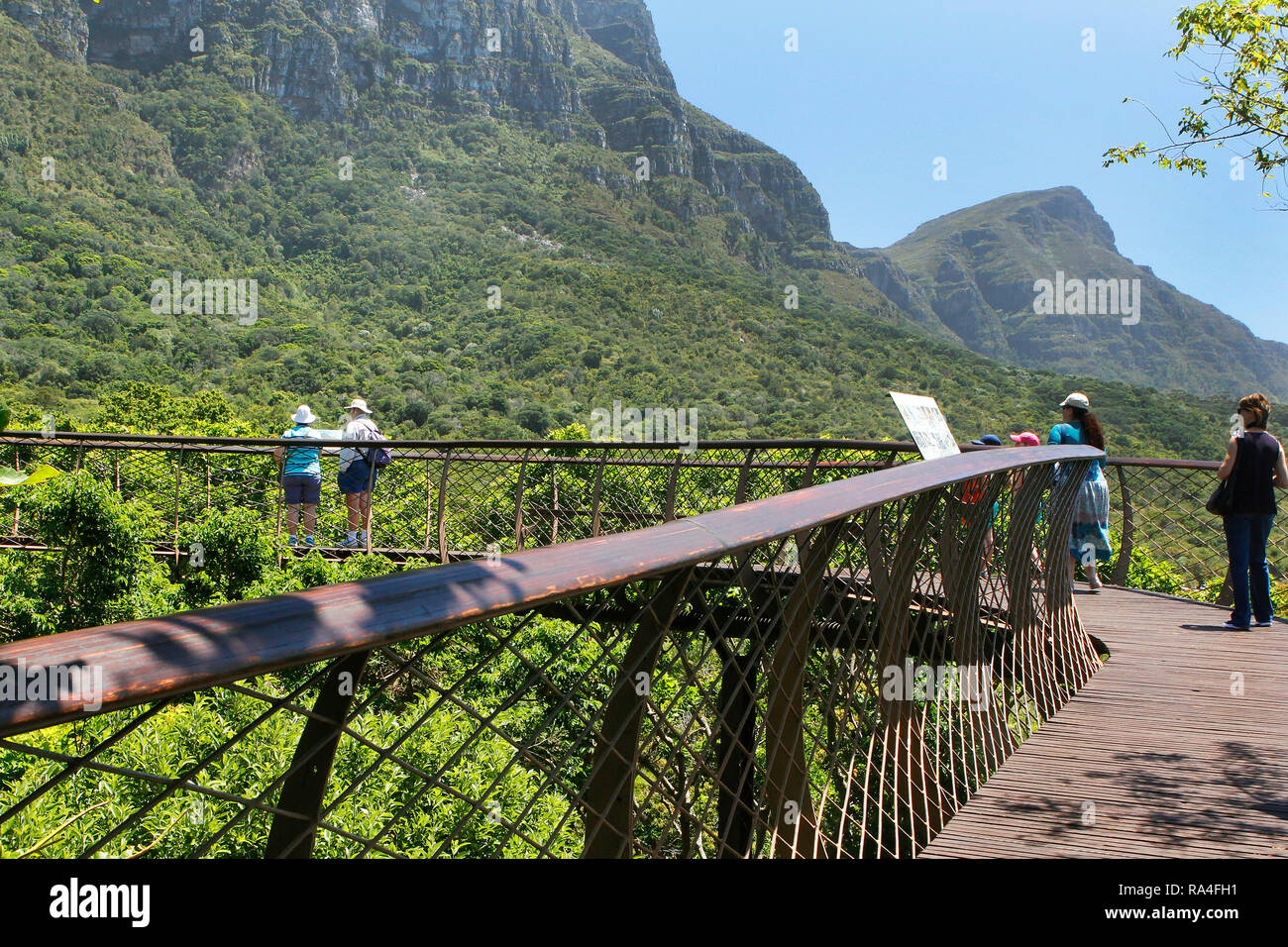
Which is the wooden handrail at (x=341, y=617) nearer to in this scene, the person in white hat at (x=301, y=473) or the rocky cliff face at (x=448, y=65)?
the person in white hat at (x=301, y=473)

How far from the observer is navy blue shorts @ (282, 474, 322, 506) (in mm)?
8172

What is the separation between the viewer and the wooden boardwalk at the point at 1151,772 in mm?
2324

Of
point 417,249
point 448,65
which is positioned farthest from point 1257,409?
point 448,65

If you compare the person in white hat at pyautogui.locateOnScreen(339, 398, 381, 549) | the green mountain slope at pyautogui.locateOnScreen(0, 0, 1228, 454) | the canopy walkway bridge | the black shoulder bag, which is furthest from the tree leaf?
the green mountain slope at pyautogui.locateOnScreen(0, 0, 1228, 454)

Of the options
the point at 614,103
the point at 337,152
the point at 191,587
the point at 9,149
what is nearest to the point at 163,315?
the point at 9,149

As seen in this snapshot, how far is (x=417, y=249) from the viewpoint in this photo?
6031cm

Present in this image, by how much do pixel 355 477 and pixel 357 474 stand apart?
3 centimetres

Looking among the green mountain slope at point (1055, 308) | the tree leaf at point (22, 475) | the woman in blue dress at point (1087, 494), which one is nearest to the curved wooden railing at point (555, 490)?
the woman in blue dress at point (1087, 494)

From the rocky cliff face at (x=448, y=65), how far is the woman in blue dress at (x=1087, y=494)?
76509 mm

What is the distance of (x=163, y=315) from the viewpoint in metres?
48.6

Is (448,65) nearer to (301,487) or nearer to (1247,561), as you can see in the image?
(301,487)

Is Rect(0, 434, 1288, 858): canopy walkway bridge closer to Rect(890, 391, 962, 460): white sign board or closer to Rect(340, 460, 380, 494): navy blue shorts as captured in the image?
Rect(890, 391, 962, 460): white sign board

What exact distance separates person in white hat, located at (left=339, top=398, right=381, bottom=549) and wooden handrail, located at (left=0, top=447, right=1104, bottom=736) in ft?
21.5

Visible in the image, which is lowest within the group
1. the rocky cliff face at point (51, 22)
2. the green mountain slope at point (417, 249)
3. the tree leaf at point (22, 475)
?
the tree leaf at point (22, 475)
